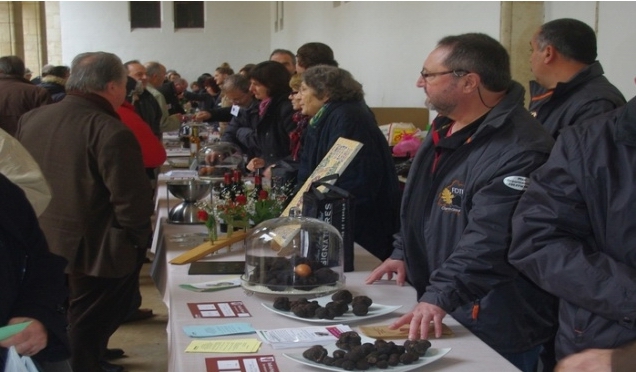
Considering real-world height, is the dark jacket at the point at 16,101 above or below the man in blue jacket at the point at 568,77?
below

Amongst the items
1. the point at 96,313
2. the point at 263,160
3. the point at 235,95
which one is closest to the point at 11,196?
the point at 96,313

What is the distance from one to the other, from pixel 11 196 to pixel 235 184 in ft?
6.20

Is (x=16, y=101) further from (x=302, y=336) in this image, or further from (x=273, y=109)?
(x=302, y=336)

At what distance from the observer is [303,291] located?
2.58m

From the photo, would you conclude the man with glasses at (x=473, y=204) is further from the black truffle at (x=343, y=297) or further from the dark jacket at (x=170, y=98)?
the dark jacket at (x=170, y=98)

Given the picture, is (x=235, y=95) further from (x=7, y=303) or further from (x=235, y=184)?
(x=7, y=303)

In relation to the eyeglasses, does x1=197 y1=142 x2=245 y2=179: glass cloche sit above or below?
below

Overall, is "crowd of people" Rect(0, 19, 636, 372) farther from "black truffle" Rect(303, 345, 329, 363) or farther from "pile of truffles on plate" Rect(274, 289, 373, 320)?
"black truffle" Rect(303, 345, 329, 363)

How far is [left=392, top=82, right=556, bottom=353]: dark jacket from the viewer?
2.34 meters

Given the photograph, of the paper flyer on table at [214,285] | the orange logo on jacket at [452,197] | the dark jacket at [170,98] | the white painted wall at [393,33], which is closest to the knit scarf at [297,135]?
the white painted wall at [393,33]

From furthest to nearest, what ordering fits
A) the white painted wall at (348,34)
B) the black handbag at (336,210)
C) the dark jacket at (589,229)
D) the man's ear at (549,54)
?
the white painted wall at (348,34), the man's ear at (549,54), the black handbag at (336,210), the dark jacket at (589,229)

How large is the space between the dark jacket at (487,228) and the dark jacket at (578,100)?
48.5 inches

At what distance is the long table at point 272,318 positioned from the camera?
2.04 meters

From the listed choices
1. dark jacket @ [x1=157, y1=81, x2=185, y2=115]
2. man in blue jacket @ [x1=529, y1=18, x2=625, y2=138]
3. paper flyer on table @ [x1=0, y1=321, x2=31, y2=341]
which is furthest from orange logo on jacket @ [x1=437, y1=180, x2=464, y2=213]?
dark jacket @ [x1=157, y1=81, x2=185, y2=115]
